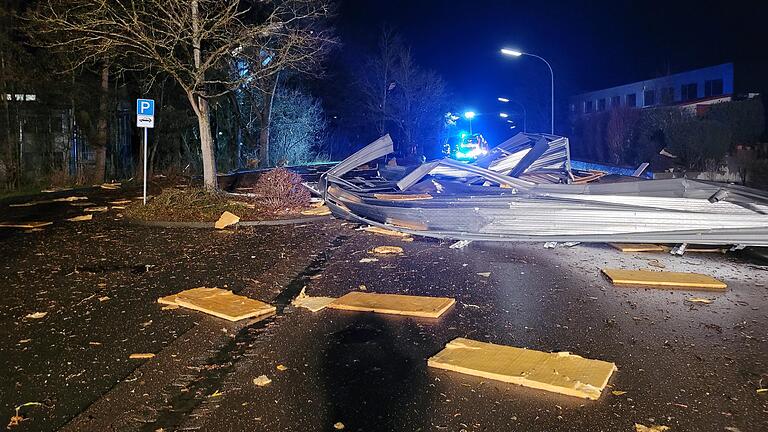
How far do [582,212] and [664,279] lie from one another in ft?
7.11

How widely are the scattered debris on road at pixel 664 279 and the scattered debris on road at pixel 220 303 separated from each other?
4.26 metres

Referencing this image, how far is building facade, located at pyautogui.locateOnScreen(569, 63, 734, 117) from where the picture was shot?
132 ft

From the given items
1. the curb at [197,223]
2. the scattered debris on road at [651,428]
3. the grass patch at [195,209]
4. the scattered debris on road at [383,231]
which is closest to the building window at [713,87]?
the scattered debris on road at [383,231]

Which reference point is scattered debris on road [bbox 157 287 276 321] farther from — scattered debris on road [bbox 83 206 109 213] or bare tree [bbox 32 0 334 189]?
scattered debris on road [bbox 83 206 109 213]

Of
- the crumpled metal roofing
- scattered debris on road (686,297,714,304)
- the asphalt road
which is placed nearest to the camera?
the asphalt road

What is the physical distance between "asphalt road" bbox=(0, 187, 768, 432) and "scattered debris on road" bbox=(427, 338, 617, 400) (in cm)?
9

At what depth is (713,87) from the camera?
46156mm

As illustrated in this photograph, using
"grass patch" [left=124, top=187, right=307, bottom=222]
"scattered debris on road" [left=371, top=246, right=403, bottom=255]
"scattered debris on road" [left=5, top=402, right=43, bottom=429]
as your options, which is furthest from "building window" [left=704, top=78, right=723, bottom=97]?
"scattered debris on road" [left=5, top=402, right=43, bottom=429]

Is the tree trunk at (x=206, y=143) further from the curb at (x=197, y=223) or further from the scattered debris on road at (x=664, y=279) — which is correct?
the scattered debris on road at (x=664, y=279)

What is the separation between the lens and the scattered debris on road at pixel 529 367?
420cm

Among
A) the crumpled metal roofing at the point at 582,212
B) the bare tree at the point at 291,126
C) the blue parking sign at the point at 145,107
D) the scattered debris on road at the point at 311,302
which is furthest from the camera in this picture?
the bare tree at the point at 291,126

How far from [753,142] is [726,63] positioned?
2422 centimetres

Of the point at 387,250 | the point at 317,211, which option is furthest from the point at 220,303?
the point at 317,211

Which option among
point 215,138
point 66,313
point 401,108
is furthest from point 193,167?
point 401,108
